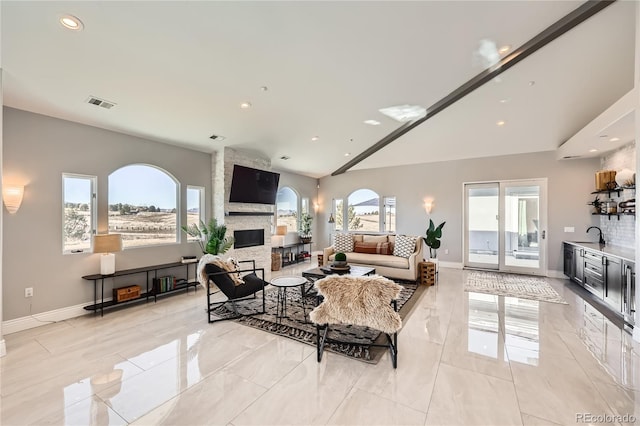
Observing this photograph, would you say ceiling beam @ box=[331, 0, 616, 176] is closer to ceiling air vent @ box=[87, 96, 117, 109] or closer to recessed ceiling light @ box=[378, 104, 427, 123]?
recessed ceiling light @ box=[378, 104, 427, 123]

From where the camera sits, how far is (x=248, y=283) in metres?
4.03

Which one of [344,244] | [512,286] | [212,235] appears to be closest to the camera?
[212,235]

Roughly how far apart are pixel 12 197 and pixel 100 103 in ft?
5.27

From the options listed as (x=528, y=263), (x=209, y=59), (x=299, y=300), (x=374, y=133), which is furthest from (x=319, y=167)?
(x=528, y=263)

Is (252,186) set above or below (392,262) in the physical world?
above

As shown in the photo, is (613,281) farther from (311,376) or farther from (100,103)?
(100,103)

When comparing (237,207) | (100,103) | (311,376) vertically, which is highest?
(100,103)

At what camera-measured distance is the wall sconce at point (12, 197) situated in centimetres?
330

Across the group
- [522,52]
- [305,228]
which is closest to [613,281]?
[522,52]

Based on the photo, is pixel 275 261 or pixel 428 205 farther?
pixel 428 205

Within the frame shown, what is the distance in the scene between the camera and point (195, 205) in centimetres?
570

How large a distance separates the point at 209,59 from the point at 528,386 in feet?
15.2

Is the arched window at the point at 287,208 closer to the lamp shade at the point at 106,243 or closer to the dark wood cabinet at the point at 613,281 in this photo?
the lamp shade at the point at 106,243

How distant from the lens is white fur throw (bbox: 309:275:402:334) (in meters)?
2.58
